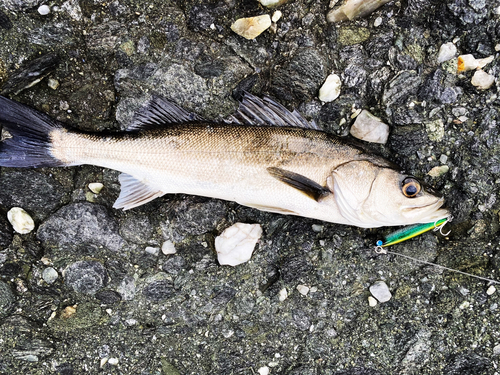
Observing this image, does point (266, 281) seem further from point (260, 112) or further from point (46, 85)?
point (46, 85)

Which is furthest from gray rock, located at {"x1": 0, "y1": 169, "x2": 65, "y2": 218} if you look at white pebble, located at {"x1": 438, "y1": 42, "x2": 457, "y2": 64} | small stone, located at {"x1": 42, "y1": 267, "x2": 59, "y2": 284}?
white pebble, located at {"x1": 438, "y1": 42, "x2": 457, "y2": 64}

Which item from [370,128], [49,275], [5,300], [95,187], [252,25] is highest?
[252,25]

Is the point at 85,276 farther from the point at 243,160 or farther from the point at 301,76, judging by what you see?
the point at 301,76

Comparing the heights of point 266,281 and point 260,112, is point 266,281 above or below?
below

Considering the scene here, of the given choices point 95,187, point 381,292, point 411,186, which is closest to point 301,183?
point 411,186

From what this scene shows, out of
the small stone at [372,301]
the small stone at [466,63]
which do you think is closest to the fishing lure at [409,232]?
the small stone at [372,301]

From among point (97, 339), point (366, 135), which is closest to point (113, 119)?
point (97, 339)
